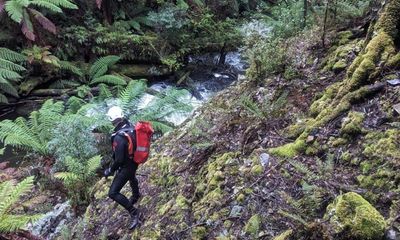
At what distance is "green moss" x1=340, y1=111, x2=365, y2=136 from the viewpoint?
118 inches

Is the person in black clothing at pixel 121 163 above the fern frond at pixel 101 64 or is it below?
above

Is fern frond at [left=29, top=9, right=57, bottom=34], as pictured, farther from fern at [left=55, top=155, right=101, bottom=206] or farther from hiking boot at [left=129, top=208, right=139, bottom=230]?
hiking boot at [left=129, top=208, right=139, bottom=230]

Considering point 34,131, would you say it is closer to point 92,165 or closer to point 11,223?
point 92,165

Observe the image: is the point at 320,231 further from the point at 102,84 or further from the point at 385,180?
the point at 102,84

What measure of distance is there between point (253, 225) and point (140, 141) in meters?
1.41

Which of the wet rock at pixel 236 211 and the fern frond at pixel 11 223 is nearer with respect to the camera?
the wet rock at pixel 236 211

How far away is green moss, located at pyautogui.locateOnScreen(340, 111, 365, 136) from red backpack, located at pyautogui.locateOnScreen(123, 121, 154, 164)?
1.56 m

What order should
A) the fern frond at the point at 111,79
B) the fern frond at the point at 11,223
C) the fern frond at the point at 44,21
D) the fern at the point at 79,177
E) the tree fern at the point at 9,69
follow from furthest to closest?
the fern frond at the point at 111,79, the fern frond at the point at 44,21, the tree fern at the point at 9,69, the fern at the point at 79,177, the fern frond at the point at 11,223

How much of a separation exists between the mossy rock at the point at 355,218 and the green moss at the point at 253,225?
0.43 meters

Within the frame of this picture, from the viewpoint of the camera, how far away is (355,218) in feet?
7.35

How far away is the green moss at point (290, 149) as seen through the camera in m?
3.19

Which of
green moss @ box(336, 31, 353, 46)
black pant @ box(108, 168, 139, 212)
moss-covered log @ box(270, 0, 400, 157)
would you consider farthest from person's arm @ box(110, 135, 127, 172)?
green moss @ box(336, 31, 353, 46)

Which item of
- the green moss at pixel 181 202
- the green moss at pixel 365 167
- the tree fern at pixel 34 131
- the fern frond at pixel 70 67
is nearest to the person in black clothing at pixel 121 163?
the green moss at pixel 181 202

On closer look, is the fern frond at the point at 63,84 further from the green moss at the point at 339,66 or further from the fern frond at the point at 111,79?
the green moss at the point at 339,66
